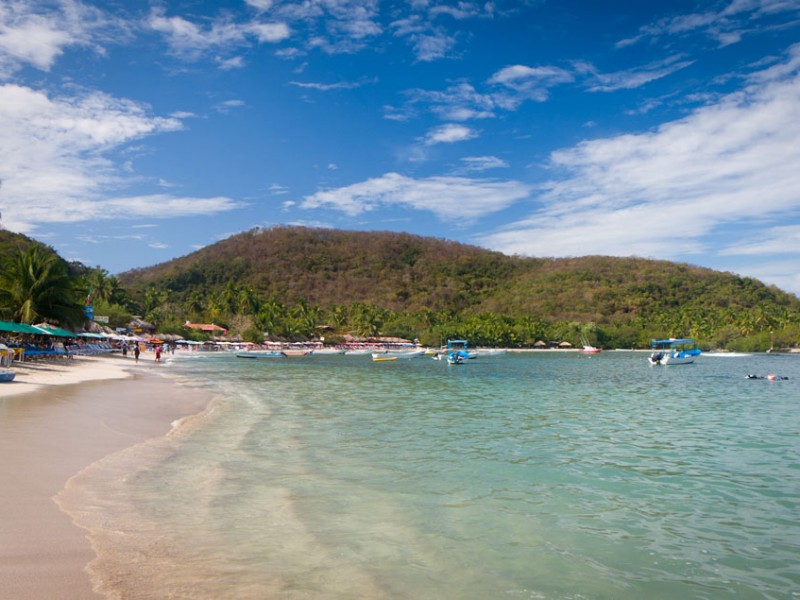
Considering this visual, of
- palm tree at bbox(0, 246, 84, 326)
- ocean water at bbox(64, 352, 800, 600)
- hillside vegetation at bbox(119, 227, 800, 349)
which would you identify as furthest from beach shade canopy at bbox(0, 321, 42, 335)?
hillside vegetation at bbox(119, 227, 800, 349)

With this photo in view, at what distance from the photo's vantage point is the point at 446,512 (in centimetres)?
787

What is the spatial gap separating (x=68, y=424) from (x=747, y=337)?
13028 cm

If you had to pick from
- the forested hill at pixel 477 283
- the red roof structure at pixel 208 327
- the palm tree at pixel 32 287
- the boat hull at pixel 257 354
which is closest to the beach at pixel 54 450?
the palm tree at pixel 32 287

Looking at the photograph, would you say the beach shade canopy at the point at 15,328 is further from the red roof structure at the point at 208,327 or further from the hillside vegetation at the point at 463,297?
the red roof structure at the point at 208,327

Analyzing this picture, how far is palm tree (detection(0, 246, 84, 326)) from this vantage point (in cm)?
3975

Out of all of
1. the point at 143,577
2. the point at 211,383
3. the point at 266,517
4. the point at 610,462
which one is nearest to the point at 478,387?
the point at 211,383

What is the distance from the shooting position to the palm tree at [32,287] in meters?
39.8

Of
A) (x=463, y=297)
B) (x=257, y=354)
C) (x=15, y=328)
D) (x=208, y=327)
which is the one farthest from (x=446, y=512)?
(x=463, y=297)

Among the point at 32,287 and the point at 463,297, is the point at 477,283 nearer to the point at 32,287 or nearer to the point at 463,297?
the point at 463,297

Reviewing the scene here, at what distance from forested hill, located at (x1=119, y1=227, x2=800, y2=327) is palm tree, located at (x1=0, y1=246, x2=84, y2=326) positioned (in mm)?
86049

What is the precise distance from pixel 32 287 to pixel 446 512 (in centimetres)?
4117

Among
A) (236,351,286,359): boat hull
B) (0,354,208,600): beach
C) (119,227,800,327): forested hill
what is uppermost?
(119,227,800,327): forested hill

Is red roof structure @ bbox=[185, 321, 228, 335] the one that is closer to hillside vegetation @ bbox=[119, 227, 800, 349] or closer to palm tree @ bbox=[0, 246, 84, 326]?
hillside vegetation @ bbox=[119, 227, 800, 349]

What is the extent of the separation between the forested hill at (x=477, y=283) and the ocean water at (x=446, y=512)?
122882 mm
